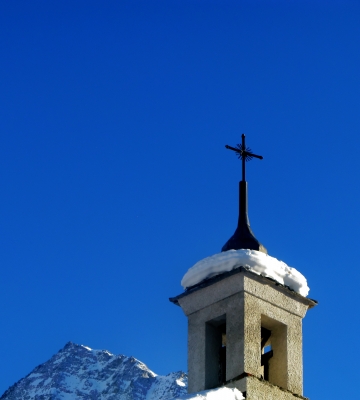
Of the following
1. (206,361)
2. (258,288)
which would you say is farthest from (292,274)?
(206,361)

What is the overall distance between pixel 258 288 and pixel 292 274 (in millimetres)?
1031

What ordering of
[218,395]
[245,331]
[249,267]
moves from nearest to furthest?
[218,395] < [245,331] < [249,267]

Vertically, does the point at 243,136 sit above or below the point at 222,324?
above

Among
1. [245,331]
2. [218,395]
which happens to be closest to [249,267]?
[245,331]

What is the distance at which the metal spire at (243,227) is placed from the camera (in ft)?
82.2

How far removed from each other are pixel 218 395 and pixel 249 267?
2955mm

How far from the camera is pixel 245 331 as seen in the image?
76.5 feet

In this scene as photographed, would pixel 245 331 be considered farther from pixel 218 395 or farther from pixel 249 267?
pixel 218 395

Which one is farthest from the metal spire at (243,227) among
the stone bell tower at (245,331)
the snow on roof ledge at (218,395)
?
the snow on roof ledge at (218,395)

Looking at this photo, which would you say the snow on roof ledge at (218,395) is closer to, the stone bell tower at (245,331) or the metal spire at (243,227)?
the stone bell tower at (245,331)

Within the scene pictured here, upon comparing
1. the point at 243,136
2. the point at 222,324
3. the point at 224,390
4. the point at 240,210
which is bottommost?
the point at 224,390

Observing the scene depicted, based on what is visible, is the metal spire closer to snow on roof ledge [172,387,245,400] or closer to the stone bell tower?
the stone bell tower

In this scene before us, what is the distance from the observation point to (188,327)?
24656mm

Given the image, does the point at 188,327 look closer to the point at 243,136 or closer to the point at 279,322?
the point at 279,322
